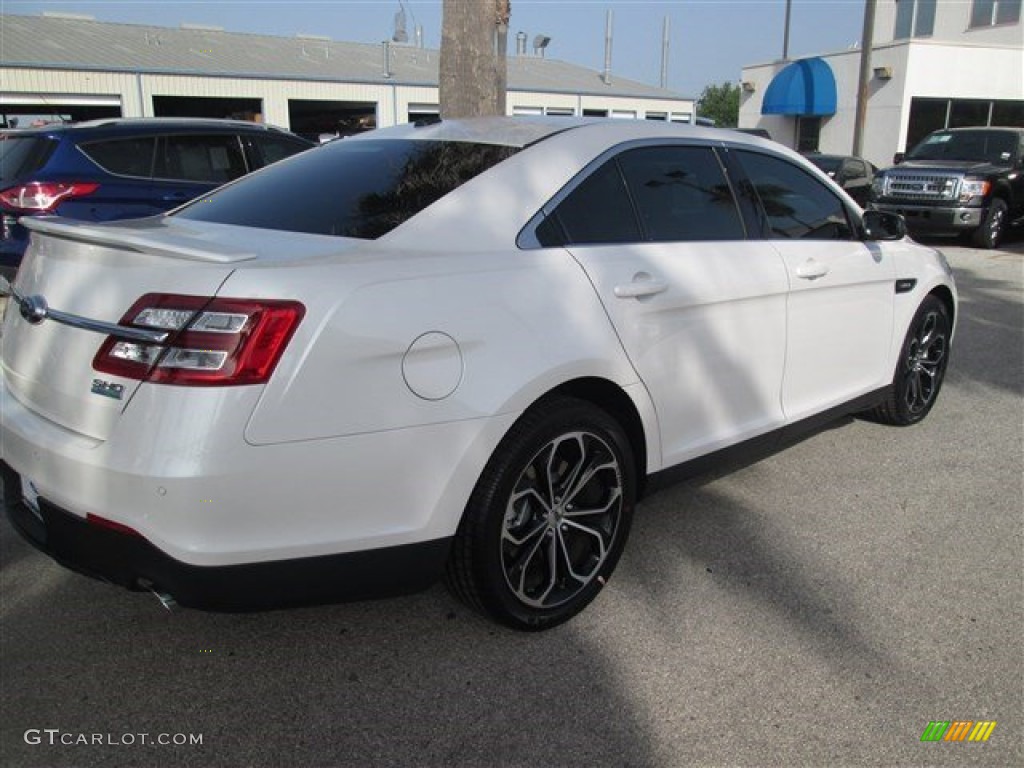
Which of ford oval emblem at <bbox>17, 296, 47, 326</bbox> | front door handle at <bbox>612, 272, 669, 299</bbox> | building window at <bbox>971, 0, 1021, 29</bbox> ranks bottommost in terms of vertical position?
ford oval emblem at <bbox>17, 296, 47, 326</bbox>

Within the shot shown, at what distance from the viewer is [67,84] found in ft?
76.2

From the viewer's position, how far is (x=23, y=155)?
6.82 m

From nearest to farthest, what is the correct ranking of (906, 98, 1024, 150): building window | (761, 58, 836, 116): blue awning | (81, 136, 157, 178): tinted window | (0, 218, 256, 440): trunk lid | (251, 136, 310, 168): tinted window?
(0, 218, 256, 440): trunk lid → (81, 136, 157, 178): tinted window → (251, 136, 310, 168): tinted window → (906, 98, 1024, 150): building window → (761, 58, 836, 116): blue awning

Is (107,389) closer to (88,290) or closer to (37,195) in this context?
(88,290)

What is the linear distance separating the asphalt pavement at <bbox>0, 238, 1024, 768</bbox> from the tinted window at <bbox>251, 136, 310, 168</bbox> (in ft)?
16.9

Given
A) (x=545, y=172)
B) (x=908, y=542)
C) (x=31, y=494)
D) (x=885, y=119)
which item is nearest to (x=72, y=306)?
(x=31, y=494)

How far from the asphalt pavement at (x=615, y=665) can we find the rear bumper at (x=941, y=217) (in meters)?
10.4

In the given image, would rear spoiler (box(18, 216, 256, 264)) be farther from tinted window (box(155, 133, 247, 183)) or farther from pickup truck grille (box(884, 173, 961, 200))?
pickup truck grille (box(884, 173, 961, 200))

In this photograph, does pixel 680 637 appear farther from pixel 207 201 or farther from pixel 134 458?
pixel 207 201

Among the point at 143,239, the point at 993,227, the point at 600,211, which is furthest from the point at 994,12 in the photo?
the point at 143,239

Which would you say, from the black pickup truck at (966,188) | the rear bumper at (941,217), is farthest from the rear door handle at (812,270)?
Answer: the black pickup truck at (966,188)

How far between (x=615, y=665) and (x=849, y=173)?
15483 mm

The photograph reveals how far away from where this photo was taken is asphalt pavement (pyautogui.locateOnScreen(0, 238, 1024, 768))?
2.40m

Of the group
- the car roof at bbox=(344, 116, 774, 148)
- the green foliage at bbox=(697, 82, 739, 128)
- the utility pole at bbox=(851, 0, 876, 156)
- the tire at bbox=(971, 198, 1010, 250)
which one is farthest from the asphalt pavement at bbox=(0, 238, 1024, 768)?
the green foliage at bbox=(697, 82, 739, 128)
